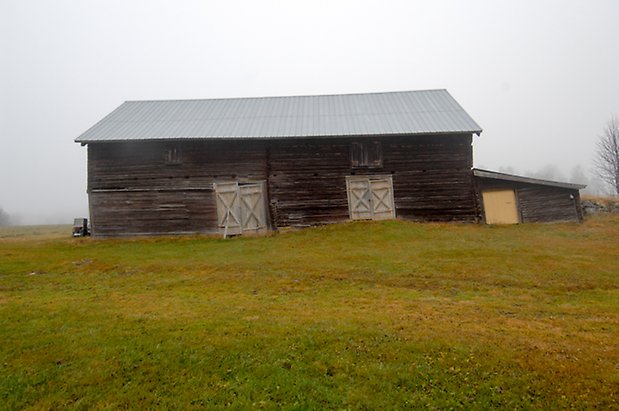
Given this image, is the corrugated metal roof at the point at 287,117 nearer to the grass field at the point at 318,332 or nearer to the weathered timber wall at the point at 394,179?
the weathered timber wall at the point at 394,179

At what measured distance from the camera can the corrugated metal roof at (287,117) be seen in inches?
898

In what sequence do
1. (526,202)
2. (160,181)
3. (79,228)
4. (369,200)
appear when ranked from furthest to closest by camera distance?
(79,228) → (526,202) → (369,200) → (160,181)

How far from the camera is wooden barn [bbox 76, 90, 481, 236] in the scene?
22312 mm

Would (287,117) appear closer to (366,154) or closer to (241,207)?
(366,154)

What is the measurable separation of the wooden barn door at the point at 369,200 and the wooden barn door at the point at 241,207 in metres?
5.43

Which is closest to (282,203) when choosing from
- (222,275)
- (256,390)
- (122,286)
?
(222,275)

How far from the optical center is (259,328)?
7.66 meters

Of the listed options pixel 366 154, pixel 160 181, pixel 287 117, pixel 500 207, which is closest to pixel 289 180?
pixel 366 154

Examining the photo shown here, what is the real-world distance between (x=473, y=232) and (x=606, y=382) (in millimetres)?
14834

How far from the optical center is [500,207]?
23500mm

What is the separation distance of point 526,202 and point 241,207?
1782 centimetres

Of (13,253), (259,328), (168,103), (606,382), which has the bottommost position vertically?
(606,382)

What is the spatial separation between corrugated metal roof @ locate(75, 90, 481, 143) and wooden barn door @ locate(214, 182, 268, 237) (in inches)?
123

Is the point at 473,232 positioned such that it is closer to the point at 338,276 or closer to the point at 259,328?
the point at 338,276
